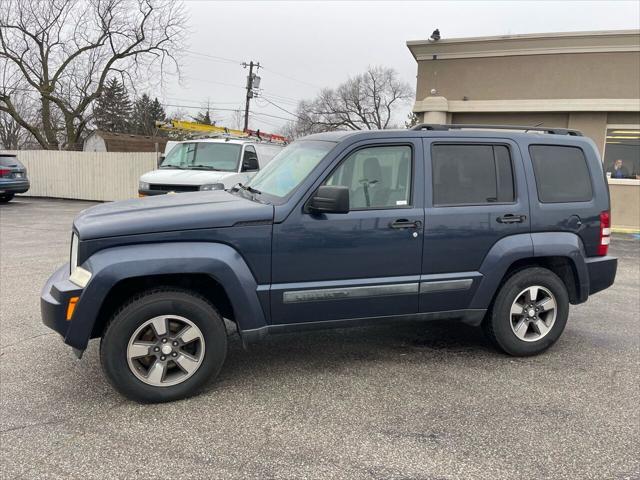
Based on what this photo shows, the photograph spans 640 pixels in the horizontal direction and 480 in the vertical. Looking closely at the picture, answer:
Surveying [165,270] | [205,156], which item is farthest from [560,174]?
[205,156]

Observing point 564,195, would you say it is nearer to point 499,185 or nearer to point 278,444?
point 499,185

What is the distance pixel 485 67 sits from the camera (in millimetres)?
14750

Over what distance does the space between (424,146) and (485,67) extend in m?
12.1

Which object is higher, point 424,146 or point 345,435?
point 424,146

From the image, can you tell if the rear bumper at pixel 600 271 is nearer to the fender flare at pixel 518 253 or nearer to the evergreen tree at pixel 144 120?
the fender flare at pixel 518 253

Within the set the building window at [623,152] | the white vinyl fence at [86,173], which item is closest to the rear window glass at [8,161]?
the white vinyl fence at [86,173]

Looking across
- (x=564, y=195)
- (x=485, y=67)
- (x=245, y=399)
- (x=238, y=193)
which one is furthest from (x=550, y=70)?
(x=245, y=399)

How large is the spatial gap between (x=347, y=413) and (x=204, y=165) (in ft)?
27.6

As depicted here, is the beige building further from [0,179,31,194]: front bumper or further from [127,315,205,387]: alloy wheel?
[0,179,31,194]: front bumper

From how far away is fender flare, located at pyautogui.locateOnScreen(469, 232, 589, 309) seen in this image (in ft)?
13.6

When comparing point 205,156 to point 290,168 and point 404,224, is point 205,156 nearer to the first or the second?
point 290,168

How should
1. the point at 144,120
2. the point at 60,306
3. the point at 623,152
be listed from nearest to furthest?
the point at 60,306 < the point at 623,152 < the point at 144,120

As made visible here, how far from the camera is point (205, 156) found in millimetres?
11148

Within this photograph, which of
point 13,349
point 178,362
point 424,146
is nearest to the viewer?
point 178,362
